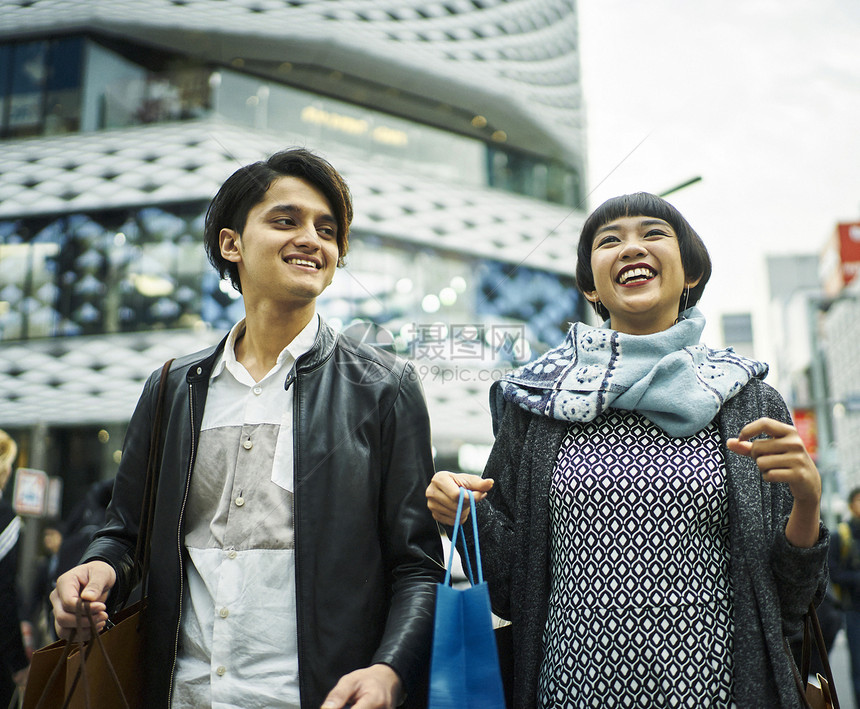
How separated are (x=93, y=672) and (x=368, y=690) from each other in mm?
687

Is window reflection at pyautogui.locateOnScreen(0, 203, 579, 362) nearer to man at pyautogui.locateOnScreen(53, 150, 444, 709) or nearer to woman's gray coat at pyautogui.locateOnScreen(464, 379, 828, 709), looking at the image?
man at pyautogui.locateOnScreen(53, 150, 444, 709)

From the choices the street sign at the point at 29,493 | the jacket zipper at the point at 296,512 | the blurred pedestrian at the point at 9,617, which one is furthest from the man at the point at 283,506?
the street sign at the point at 29,493

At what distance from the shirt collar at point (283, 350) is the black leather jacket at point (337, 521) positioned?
3 centimetres

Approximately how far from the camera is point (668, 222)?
81.3 inches

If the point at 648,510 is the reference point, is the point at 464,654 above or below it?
below

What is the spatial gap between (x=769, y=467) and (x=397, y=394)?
2.91ft

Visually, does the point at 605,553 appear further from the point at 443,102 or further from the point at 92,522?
the point at 443,102

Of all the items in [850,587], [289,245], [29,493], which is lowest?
[850,587]

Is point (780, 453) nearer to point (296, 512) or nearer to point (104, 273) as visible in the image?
point (296, 512)

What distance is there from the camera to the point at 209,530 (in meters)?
1.89

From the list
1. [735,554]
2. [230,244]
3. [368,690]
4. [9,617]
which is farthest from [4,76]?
[735,554]

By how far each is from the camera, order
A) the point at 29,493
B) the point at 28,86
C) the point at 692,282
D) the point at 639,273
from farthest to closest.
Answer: the point at 28,86
the point at 29,493
the point at 692,282
the point at 639,273

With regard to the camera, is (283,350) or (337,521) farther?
(283,350)

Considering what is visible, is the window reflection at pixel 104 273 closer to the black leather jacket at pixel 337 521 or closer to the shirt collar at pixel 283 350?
the shirt collar at pixel 283 350
